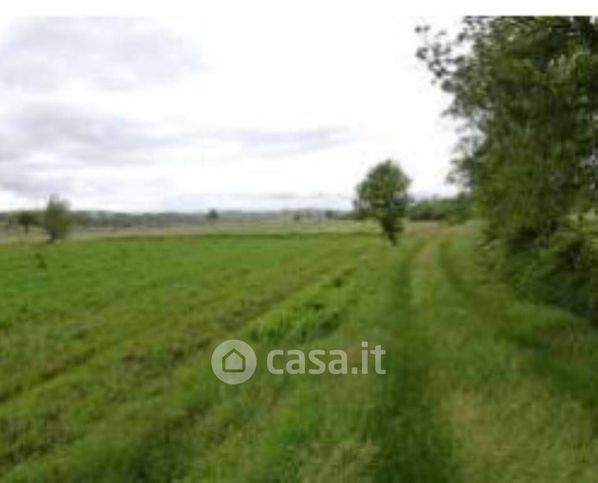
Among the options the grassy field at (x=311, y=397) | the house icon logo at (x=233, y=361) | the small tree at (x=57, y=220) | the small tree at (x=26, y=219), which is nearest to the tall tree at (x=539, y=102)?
the grassy field at (x=311, y=397)

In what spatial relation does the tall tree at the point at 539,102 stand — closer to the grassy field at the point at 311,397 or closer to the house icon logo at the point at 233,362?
the grassy field at the point at 311,397

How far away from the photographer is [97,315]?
27734 millimetres

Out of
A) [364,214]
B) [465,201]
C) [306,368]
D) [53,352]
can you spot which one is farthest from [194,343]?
[364,214]

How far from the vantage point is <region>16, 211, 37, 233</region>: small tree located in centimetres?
15727

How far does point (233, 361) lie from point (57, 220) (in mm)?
124726

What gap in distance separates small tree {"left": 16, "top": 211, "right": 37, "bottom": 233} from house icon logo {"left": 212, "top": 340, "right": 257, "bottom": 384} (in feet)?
481

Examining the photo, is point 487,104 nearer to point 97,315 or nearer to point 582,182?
point 582,182

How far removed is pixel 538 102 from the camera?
53.9 ft

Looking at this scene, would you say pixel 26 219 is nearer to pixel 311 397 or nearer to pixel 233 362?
pixel 233 362

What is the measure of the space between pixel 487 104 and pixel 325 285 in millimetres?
16616

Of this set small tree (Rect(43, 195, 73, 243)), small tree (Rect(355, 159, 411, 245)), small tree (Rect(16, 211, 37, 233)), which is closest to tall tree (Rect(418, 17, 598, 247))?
small tree (Rect(355, 159, 411, 245))

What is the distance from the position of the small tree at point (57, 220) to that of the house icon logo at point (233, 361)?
398 ft

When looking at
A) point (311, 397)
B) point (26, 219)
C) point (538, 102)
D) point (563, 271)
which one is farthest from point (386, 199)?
point (26, 219)

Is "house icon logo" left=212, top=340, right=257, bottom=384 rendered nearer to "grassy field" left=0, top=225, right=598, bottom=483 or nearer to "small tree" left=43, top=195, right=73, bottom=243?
"grassy field" left=0, top=225, right=598, bottom=483
